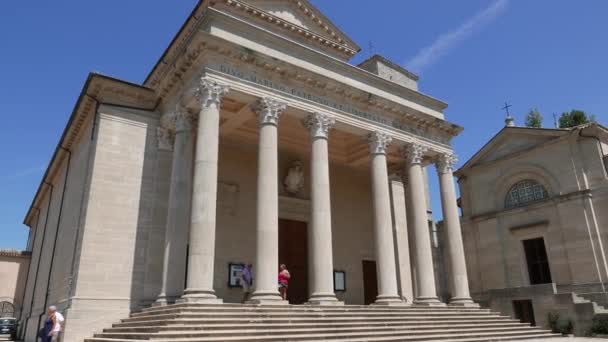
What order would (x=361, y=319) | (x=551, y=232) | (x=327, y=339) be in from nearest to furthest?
(x=327, y=339) → (x=361, y=319) → (x=551, y=232)

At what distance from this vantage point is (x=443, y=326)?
14938mm

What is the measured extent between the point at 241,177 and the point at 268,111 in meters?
5.35

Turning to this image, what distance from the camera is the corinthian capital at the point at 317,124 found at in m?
16.6

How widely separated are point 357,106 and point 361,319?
27.6ft

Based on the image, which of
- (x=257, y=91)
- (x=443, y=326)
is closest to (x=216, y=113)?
(x=257, y=91)

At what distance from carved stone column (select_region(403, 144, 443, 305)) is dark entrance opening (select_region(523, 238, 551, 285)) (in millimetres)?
8248

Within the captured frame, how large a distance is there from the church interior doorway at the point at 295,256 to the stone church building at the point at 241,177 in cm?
6

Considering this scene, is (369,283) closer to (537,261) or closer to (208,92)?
(537,261)

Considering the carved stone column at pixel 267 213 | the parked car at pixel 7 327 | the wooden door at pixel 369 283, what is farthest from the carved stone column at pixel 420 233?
the parked car at pixel 7 327

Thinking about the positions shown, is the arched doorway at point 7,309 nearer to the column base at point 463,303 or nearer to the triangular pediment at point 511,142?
the column base at point 463,303

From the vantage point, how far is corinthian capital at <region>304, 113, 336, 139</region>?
16609 mm

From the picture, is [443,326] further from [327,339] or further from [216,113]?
[216,113]

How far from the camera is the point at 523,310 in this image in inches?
885

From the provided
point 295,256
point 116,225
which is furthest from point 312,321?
point 295,256
